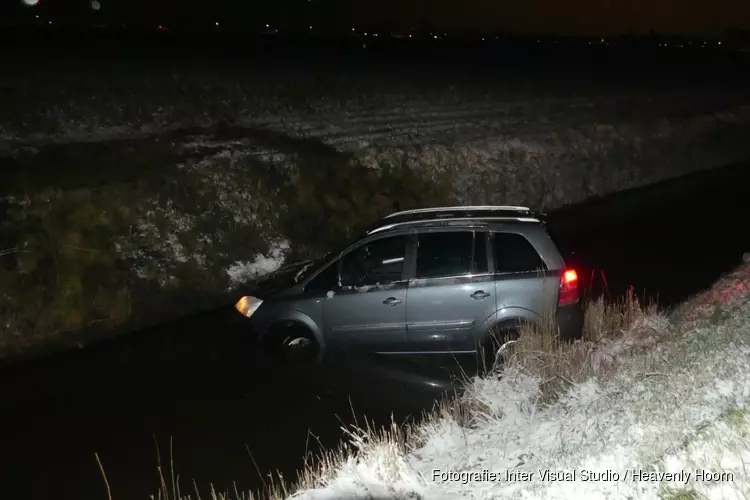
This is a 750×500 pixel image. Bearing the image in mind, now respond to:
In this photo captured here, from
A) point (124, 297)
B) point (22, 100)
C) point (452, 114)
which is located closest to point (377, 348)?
point (124, 297)

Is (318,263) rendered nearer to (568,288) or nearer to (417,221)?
(417,221)

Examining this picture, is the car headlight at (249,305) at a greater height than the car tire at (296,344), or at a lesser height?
greater

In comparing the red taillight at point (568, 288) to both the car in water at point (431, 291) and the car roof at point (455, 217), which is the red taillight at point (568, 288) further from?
the car roof at point (455, 217)

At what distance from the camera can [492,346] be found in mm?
8203

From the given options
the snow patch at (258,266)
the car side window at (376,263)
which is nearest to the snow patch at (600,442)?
the car side window at (376,263)

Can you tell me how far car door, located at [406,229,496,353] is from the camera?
8109 millimetres

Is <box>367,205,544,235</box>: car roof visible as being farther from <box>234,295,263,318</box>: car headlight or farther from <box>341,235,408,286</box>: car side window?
<box>234,295,263,318</box>: car headlight

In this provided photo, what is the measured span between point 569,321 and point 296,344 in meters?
3.33

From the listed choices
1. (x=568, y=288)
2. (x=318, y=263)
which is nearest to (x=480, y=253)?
(x=568, y=288)

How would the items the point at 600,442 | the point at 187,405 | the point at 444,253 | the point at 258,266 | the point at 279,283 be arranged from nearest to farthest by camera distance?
the point at 600,442 → the point at 187,405 → the point at 444,253 → the point at 279,283 → the point at 258,266

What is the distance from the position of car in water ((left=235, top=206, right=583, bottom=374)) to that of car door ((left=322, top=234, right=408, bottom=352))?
0.04ft

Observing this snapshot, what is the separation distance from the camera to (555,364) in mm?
6723

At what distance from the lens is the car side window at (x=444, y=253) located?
26.9 ft

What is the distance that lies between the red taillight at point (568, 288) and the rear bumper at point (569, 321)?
7cm
